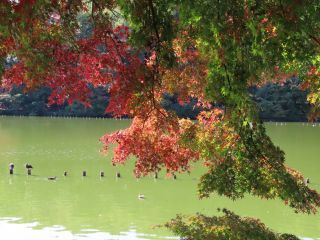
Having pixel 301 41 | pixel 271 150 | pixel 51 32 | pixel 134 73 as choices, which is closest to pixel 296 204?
pixel 271 150

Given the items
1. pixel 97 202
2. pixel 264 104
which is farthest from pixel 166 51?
pixel 264 104

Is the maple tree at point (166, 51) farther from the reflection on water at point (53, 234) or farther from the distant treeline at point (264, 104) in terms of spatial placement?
the distant treeline at point (264, 104)

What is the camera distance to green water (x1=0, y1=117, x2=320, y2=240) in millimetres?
21062

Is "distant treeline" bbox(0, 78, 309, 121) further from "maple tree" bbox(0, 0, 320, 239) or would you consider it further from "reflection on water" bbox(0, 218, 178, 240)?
"maple tree" bbox(0, 0, 320, 239)

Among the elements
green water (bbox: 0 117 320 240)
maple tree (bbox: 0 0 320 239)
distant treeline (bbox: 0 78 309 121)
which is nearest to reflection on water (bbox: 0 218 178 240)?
green water (bbox: 0 117 320 240)

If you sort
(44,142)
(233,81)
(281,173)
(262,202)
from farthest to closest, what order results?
(44,142) < (262,202) < (281,173) < (233,81)

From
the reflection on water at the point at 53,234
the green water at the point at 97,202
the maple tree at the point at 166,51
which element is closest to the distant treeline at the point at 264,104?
the green water at the point at 97,202

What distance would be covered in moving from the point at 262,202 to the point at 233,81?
19698 mm

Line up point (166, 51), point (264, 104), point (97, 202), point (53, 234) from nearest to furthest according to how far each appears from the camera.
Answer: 1. point (166, 51)
2. point (53, 234)
3. point (97, 202)
4. point (264, 104)

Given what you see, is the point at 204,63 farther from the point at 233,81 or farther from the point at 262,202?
the point at 262,202

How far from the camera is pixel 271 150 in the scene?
8.03m

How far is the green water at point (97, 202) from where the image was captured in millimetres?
21062

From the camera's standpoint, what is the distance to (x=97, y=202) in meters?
26.3

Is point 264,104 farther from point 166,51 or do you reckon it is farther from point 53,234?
point 166,51
